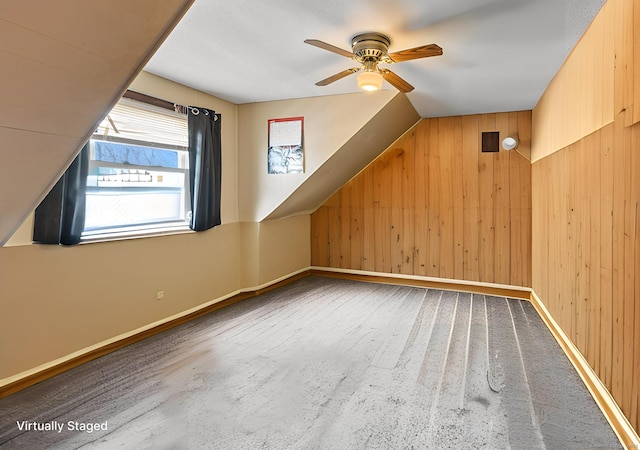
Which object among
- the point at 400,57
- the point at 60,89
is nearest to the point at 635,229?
the point at 400,57

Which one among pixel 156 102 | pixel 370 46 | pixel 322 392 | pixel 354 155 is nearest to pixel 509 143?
pixel 354 155

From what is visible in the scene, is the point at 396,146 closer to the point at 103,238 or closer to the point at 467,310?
the point at 467,310

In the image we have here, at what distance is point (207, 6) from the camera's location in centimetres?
217

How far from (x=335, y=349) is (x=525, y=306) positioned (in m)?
2.58

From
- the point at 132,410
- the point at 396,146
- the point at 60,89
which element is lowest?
the point at 132,410

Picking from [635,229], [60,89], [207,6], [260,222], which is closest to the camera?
[60,89]

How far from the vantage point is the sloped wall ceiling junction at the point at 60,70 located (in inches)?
50.2

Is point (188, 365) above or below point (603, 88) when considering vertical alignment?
below

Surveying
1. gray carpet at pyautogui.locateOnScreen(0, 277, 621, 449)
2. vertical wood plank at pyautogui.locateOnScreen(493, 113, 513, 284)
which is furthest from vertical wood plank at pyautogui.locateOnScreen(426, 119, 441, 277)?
gray carpet at pyautogui.locateOnScreen(0, 277, 621, 449)

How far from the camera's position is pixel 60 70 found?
1.45m

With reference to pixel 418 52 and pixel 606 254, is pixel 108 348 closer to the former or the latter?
pixel 418 52

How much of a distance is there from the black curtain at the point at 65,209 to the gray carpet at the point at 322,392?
1.01m

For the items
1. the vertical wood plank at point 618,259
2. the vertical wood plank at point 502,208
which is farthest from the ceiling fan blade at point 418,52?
the vertical wood plank at point 502,208

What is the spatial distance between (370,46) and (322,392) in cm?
238
